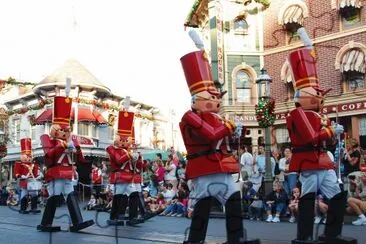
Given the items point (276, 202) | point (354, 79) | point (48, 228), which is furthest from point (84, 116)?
point (48, 228)

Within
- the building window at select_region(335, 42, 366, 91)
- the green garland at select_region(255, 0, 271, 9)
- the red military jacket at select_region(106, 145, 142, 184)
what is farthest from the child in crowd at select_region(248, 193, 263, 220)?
the green garland at select_region(255, 0, 271, 9)

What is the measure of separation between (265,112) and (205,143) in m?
6.81

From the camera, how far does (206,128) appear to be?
19.3 feet

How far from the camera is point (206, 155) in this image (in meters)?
6.04

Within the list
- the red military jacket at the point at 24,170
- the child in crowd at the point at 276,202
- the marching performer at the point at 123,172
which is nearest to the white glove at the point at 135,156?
the marching performer at the point at 123,172

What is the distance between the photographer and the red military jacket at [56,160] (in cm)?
905

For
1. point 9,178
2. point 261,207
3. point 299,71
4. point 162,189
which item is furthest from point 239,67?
point 9,178

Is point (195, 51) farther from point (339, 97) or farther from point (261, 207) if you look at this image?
point (339, 97)

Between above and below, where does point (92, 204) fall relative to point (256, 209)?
below

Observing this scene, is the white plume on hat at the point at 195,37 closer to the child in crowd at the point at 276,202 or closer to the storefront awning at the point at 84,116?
the child in crowd at the point at 276,202

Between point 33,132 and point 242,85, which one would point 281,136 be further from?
point 33,132

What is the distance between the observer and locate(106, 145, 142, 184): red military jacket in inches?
412

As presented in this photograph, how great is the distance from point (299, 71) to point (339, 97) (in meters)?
13.0

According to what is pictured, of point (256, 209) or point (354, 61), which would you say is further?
point (354, 61)
